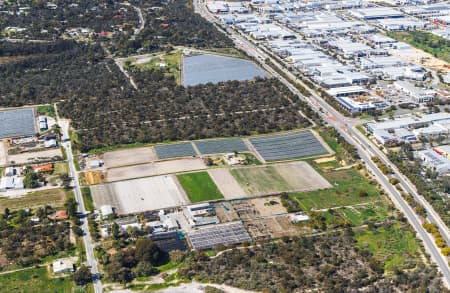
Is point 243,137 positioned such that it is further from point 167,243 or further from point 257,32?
point 257,32

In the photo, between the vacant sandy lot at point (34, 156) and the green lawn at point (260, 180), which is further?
the vacant sandy lot at point (34, 156)

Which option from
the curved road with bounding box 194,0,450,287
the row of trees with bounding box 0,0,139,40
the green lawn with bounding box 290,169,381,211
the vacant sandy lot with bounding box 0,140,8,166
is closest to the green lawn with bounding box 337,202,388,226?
the green lawn with bounding box 290,169,381,211

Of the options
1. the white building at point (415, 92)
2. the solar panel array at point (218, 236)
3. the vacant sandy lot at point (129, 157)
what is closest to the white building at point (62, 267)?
the solar panel array at point (218, 236)

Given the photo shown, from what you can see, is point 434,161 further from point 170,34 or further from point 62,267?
point 170,34

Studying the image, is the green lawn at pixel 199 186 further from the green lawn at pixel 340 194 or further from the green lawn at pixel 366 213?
the green lawn at pixel 366 213

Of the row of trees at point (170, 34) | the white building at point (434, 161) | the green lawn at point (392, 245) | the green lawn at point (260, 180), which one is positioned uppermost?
the row of trees at point (170, 34)

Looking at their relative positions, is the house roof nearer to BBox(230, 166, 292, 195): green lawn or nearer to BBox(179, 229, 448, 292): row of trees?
BBox(230, 166, 292, 195): green lawn

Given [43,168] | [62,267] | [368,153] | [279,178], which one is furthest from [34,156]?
[368,153]

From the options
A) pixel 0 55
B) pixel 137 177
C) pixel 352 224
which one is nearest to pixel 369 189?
pixel 352 224
